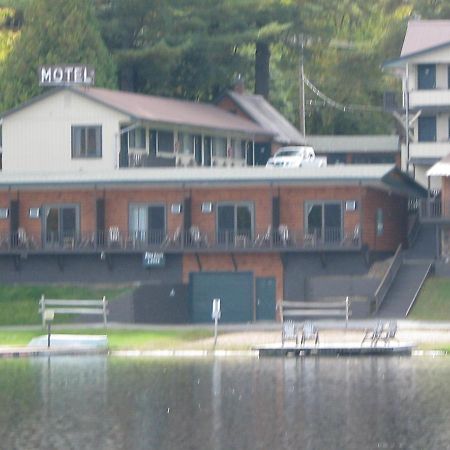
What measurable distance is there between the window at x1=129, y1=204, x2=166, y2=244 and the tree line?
19.9m

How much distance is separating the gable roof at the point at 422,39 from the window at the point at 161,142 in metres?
12.0

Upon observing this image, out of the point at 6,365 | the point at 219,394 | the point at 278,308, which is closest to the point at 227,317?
the point at 278,308

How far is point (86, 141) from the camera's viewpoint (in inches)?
3607

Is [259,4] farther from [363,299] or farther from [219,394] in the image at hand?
[219,394]

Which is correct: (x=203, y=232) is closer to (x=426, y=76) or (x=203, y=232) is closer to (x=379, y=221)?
(x=379, y=221)

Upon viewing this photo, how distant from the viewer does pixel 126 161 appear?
9119cm

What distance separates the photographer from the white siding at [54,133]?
9094 cm

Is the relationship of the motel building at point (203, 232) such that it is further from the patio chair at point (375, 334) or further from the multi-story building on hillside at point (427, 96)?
the multi-story building on hillside at point (427, 96)

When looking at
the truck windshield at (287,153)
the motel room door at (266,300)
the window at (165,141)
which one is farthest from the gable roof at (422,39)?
the motel room door at (266,300)

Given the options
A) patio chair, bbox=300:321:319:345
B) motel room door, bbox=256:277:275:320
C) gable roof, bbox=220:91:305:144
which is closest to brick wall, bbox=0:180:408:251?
motel room door, bbox=256:277:275:320

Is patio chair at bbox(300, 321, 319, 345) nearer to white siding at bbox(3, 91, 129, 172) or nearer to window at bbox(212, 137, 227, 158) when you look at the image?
white siding at bbox(3, 91, 129, 172)

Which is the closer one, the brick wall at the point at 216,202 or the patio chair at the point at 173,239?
the brick wall at the point at 216,202

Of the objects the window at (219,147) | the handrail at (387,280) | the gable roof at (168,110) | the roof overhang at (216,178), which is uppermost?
the gable roof at (168,110)

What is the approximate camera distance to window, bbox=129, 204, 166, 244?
83.7 meters
